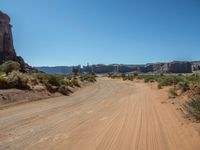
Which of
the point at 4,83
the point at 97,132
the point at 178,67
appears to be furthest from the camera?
the point at 178,67

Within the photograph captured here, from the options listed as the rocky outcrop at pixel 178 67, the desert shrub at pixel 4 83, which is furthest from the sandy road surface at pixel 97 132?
the rocky outcrop at pixel 178 67

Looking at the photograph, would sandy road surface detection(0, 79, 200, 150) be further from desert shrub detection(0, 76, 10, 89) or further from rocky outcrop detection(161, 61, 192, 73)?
rocky outcrop detection(161, 61, 192, 73)

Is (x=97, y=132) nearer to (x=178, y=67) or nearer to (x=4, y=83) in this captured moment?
(x=4, y=83)

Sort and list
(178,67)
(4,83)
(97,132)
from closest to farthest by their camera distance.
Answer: (97,132) → (4,83) → (178,67)

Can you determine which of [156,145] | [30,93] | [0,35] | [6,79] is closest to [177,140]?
[156,145]

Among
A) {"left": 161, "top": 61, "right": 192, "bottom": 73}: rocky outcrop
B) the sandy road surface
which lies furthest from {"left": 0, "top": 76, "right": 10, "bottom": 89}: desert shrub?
{"left": 161, "top": 61, "right": 192, "bottom": 73}: rocky outcrop

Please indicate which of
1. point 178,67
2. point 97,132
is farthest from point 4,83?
point 178,67

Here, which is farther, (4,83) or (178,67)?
(178,67)

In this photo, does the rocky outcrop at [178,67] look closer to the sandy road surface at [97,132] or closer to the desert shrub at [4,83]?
the desert shrub at [4,83]

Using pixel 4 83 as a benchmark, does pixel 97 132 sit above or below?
below

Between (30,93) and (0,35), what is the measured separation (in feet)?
302

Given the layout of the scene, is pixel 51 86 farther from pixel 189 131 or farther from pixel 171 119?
pixel 189 131

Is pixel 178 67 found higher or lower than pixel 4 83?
lower

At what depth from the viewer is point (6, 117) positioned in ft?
41.2
